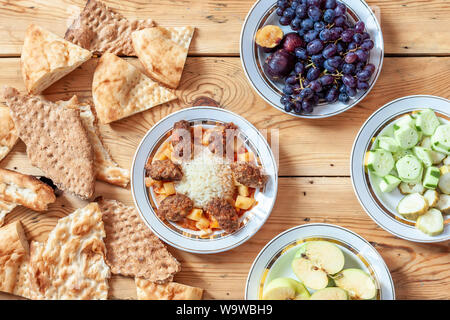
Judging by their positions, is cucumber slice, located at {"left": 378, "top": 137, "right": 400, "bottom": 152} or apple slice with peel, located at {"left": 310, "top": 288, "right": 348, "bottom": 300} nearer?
apple slice with peel, located at {"left": 310, "top": 288, "right": 348, "bottom": 300}

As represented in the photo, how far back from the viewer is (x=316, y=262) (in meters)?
1.81

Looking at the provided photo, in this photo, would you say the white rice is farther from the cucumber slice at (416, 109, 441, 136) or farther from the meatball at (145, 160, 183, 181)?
the cucumber slice at (416, 109, 441, 136)

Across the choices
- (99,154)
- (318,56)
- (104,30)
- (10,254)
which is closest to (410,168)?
(318,56)

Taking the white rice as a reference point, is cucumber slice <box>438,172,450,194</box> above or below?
above

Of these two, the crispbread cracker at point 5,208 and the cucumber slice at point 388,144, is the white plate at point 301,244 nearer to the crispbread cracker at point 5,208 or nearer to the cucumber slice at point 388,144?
the cucumber slice at point 388,144

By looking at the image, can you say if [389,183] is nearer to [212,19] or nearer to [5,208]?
[212,19]

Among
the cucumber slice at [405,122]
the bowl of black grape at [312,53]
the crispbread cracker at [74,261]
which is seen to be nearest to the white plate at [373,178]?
the cucumber slice at [405,122]

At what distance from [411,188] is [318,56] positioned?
0.71m

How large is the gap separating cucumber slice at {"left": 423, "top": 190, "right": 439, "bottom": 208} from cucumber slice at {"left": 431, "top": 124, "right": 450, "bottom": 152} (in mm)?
192

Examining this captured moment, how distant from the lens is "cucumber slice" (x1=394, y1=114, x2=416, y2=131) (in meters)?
1.84

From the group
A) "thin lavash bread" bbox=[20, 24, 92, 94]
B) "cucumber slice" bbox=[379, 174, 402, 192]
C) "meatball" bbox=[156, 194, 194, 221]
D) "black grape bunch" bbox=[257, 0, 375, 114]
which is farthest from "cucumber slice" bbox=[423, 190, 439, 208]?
"thin lavash bread" bbox=[20, 24, 92, 94]

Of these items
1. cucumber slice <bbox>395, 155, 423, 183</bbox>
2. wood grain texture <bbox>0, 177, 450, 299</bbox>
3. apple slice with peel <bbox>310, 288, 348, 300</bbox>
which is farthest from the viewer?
wood grain texture <bbox>0, 177, 450, 299</bbox>

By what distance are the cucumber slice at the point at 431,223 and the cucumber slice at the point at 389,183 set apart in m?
0.17
